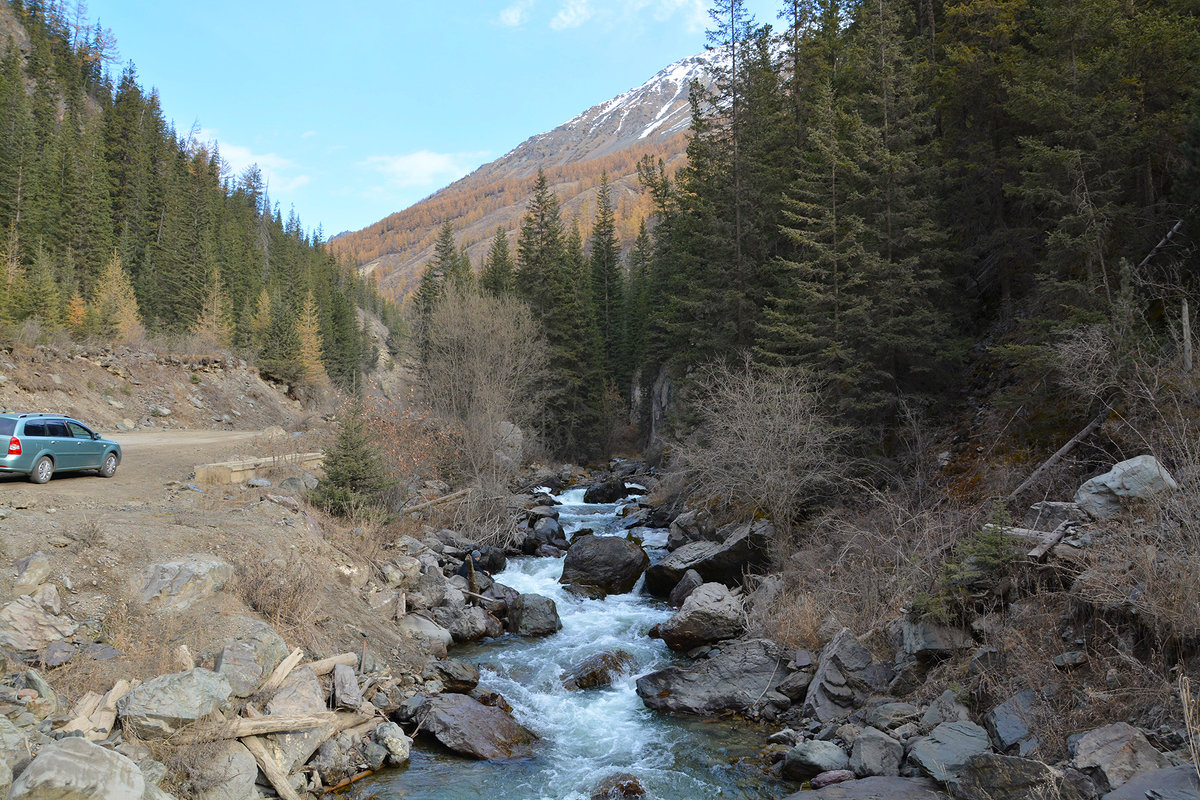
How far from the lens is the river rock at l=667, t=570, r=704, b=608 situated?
1656 centimetres

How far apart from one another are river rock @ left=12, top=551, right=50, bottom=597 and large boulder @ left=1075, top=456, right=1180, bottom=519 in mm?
14572

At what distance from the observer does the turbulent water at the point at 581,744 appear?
9125 millimetres

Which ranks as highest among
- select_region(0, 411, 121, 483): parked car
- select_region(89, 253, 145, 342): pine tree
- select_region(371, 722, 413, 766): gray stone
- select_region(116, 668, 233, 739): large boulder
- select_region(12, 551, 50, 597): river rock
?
select_region(89, 253, 145, 342): pine tree

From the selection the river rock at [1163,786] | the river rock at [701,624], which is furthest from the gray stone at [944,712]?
the river rock at [701,624]

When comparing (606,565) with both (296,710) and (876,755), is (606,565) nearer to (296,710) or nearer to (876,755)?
(296,710)

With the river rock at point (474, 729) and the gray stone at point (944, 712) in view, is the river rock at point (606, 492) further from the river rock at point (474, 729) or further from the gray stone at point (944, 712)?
the gray stone at point (944, 712)

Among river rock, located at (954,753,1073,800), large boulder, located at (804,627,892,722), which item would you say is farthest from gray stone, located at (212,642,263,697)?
river rock, located at (954,753,1073,800)

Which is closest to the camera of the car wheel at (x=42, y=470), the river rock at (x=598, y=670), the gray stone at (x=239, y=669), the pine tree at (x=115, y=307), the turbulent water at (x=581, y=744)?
the gray stone at (x=239, y=669)

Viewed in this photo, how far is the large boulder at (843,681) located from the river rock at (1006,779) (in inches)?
129

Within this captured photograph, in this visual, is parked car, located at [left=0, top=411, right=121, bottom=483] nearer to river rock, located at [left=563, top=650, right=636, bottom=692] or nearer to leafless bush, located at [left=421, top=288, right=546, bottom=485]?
leafless bush, located at [left=421, top=288, right=546, bottom=485]

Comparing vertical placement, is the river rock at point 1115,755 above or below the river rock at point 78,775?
below

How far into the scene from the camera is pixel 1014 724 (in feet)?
26.2

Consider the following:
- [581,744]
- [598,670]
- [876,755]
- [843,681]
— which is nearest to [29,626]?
[581,744]

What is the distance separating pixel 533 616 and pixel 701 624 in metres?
3.90
